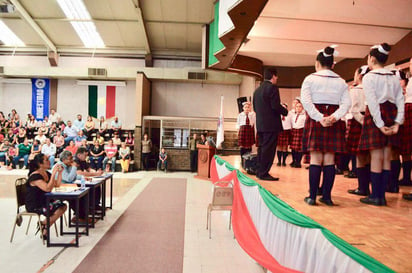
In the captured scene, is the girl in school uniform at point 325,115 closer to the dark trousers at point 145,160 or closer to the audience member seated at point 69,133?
the dark trousers at point 145,160

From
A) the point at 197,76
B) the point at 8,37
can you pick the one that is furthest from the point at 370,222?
the point at 8,37

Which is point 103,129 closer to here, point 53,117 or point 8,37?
point 53,117

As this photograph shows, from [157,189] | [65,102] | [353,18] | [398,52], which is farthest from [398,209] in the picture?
[65,102]

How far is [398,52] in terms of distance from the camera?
6.71 metres

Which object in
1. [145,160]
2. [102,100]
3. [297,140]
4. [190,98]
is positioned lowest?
[145,160]

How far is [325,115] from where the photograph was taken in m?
2.57

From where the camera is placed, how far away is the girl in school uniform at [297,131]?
228 inches

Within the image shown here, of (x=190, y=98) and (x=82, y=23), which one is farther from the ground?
(x=82, y=23)

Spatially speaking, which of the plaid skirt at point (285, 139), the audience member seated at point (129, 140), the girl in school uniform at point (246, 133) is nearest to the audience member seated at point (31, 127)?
the audience member seated at point (129, 140)

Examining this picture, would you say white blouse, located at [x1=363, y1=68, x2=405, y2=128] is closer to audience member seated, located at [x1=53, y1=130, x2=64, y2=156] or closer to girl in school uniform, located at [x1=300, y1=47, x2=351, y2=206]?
girl in school uniform, located at [x1=300, y1=47, x2=351, y2=206]

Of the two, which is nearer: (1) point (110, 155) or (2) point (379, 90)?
(2) point (379, 90)

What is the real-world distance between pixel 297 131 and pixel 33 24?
11990 mm

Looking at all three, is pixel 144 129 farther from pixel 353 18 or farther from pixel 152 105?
pixel 353 18

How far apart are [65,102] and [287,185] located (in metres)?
14.3
